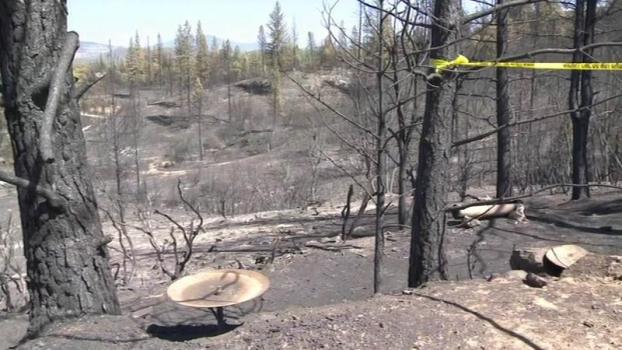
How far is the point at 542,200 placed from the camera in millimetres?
14805

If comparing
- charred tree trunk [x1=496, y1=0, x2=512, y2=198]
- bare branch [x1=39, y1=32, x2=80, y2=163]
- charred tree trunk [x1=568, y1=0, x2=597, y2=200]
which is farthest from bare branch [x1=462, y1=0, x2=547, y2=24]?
charred tree trunk [x1=568, y1=0, x2=597, y2=200]

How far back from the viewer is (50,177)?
11.4 ft

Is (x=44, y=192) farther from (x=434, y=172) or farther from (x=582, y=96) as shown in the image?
(x=582, y=96)

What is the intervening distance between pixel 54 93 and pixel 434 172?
3208 mm

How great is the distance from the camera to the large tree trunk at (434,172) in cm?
509

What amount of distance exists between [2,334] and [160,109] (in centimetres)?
7433

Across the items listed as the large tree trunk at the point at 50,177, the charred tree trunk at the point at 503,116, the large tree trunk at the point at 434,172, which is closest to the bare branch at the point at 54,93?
the large tree trunk at the point at 50,177

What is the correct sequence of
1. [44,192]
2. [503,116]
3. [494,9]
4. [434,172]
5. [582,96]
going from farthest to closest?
[582,96] < [503,116] < [434,172] < [494,9] < [44,192]

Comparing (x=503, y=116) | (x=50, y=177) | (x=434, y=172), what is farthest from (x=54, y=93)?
(x=503, y=116)

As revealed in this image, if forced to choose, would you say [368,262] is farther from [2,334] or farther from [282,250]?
[2,334]

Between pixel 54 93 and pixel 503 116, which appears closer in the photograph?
pixel 54 93

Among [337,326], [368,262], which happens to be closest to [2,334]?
[337,326]

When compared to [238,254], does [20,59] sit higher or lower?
higher

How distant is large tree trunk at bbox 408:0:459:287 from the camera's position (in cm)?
509
